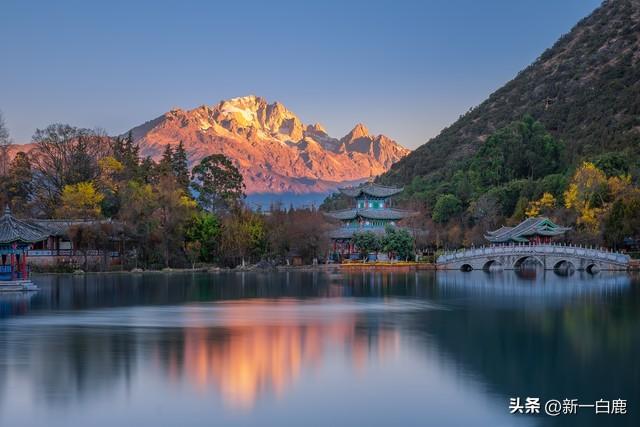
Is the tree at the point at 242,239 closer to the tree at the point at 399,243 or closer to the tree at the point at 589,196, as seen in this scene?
the tree at the point at 399,243

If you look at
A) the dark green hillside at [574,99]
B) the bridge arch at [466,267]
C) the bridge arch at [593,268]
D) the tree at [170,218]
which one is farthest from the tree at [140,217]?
the dark green hillside at [574,99]

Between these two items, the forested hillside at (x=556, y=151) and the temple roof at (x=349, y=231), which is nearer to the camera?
the forested hillside at (x=556, y=151)

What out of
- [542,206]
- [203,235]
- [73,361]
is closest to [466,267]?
[542,206]

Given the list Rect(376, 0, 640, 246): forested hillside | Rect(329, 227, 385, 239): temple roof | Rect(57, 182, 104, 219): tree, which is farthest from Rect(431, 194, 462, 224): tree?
Rect(57, 182, 104, 219): tree

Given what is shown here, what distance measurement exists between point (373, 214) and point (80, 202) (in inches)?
938

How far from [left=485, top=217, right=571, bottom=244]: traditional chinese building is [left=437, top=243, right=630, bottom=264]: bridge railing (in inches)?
108

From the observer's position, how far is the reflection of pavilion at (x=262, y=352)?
17250 mm

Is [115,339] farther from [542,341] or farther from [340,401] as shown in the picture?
[542,341]

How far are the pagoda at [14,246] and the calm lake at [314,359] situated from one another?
234 cm

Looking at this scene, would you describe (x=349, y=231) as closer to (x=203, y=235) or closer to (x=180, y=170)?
(x=203, y=235)

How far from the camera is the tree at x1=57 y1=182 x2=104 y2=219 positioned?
6006cm

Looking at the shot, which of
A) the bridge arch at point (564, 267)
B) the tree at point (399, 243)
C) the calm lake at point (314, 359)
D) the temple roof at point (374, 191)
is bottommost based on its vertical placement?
the calm lake at point (314, 359)

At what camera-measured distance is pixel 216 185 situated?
74.6 meters

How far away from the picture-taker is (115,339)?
2317cm
